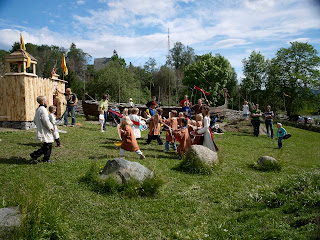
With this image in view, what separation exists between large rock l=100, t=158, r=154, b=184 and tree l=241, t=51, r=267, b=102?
4571 centimetres

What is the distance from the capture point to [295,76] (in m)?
40.0

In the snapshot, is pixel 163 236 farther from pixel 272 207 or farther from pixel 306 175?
pixel 306 175

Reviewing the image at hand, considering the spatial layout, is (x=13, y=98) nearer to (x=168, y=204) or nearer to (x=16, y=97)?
(x=16, y=97)

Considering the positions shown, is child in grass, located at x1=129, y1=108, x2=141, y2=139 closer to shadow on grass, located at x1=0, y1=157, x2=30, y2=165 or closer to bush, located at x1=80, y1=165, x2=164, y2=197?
shadow on grass, located at x1=0, y1=157, x2=30, y2=165

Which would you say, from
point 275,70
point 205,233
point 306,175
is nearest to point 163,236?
point 205,233

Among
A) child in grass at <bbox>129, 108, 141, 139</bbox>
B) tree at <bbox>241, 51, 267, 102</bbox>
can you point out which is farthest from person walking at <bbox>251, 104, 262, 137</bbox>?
tree at <bbox>241, 51, 267, 102</bbox>

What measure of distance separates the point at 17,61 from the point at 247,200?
1346 centimetres

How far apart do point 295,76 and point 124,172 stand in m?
41.8

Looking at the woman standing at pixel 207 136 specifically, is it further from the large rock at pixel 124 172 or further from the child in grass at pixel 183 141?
the large rock at pixel 124 172

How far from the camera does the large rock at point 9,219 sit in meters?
3.17

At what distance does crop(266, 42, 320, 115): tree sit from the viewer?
3934cm

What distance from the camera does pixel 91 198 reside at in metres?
4.94

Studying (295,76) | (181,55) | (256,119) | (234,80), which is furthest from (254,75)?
(256,119)

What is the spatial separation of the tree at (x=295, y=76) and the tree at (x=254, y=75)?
15.5ft
